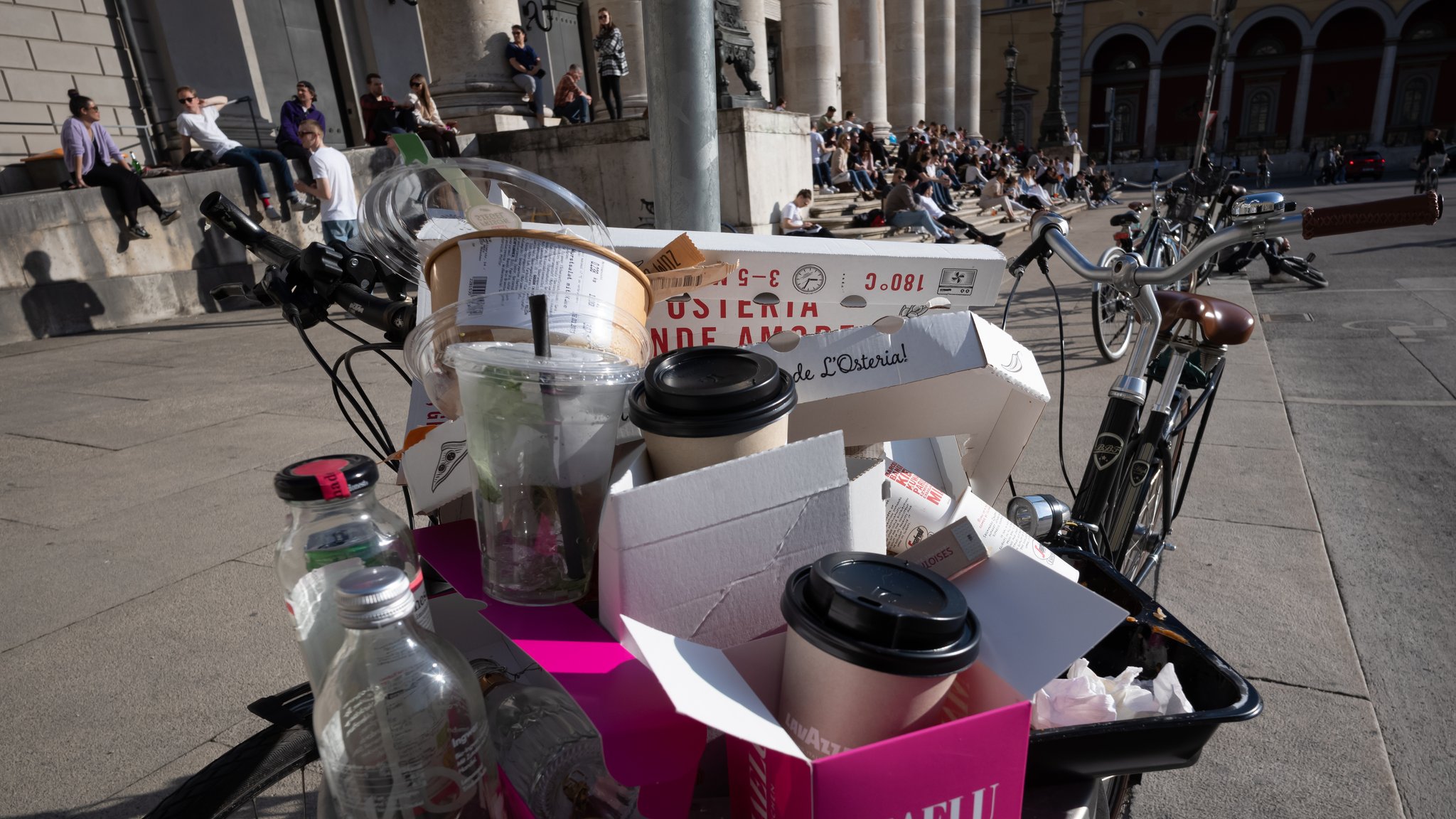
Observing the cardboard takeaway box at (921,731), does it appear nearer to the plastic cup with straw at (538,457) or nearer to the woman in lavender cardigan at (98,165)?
the plastic cup with straw at (538,457)

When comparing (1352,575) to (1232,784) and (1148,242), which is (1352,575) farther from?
(1148,242)

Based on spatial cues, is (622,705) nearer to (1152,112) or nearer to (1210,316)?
(1210,316)

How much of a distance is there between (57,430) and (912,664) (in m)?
6.53

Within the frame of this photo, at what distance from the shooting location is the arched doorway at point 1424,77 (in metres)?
43.9

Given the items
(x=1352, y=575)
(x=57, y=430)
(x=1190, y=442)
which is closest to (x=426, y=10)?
(x=57, y=430)

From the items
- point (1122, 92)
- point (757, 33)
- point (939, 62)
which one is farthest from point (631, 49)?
point (1122, 92)

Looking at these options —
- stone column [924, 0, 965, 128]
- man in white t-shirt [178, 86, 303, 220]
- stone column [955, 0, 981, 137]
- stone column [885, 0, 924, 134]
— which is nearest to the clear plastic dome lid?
man in white t-shirt [178, 86, 303, 220]

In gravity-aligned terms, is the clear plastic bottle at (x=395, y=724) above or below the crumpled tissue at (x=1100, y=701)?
above

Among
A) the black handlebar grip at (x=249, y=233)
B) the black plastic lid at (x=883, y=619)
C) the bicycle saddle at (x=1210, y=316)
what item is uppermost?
the black handlebar grip at (x=249, y=233)

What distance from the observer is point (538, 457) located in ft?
3.49

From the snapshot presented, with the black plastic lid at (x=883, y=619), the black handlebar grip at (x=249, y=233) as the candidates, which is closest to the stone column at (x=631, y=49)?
the black handlebar grip at (x=249, y=233)

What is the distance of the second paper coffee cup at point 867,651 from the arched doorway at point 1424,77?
58.4 metres

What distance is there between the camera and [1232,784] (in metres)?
2.28

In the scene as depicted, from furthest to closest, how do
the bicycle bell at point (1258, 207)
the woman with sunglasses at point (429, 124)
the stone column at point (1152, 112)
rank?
the stone column at point (1152, 112)
the woman with sunglasses at point (429, 124)
the bicycle bell at point (1258, 207)
